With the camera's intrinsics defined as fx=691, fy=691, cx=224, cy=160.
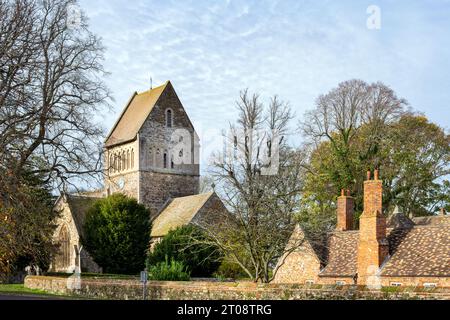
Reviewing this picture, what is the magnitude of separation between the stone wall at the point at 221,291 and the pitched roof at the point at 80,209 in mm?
21432

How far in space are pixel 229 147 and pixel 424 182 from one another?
21465 millimetres

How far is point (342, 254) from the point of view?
35.5 m

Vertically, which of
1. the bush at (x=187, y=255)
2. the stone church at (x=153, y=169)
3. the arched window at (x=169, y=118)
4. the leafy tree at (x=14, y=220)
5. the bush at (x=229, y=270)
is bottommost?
the bush at (x=229, y=270)

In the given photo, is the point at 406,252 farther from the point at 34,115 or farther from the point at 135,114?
the point at 135,114

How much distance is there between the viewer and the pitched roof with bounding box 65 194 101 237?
5934 cm

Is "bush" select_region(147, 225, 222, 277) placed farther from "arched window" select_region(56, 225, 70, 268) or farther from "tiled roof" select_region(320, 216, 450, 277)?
"arched window" select_region(56, 225, 70, 268)

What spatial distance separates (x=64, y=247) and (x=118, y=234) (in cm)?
1143

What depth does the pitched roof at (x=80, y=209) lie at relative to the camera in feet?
195

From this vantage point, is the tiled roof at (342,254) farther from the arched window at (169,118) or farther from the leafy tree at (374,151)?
the arched window at (169,118)

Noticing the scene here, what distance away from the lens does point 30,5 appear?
2495 centimetres

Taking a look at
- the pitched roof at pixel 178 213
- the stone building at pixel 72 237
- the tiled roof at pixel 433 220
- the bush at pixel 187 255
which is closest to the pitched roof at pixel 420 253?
the tiled roof at pixel 433 220

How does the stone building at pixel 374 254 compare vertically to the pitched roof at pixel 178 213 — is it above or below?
below
